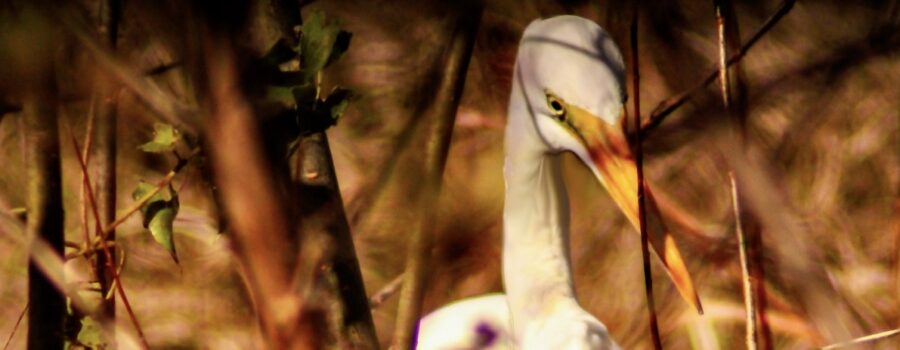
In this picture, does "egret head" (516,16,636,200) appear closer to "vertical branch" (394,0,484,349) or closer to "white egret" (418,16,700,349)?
"white egret" (418,16,700,349)

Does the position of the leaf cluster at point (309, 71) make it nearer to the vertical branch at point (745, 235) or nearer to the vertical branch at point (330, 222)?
the vertical branch at point (330, 222)

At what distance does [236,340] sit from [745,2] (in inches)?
33.2

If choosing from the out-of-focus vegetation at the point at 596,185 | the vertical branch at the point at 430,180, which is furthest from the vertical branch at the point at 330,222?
the out-of-focus vegetation at the point at 596,185

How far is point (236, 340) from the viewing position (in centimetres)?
189

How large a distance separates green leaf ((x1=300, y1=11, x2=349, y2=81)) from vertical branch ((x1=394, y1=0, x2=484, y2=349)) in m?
0.19

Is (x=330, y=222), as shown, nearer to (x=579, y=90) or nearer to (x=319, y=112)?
(x=319, y=112)

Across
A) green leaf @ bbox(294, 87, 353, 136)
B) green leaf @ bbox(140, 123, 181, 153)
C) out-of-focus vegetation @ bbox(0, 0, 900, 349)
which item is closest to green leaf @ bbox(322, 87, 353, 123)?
green leaf @ bbox(294, 87, 353, 136)

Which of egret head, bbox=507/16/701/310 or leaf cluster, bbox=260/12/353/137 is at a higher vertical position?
leaf cluster, bbox=260/12/353/137

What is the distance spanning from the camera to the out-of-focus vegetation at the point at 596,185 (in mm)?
1764

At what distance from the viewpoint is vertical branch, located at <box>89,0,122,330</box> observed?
1073 mm

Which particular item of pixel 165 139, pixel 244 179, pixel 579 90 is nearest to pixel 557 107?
pixel 579 90

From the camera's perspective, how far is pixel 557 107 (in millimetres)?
967

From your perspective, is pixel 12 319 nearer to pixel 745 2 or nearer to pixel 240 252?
pixel 745 2

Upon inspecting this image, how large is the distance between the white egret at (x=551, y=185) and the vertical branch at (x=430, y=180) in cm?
7
